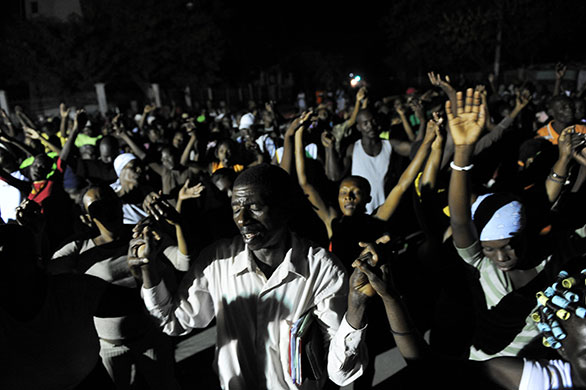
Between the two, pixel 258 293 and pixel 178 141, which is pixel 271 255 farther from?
pixel 178 141

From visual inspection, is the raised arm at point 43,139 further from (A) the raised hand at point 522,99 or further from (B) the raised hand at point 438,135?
(A) the raised hand at point 522,99

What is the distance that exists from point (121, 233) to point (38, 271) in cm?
94

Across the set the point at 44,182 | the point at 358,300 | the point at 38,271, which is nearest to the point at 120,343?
the point at 38,271

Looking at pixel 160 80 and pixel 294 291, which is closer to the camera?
pixel 294 291

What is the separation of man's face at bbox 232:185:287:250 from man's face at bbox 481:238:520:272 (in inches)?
47.5

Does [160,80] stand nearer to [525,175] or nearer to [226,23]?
[226,23]

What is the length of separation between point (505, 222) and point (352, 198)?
1131 mm

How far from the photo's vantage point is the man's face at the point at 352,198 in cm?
304

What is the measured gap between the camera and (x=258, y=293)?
6.28ft

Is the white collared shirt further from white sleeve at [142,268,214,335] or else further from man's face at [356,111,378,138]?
man's face at [356,111,378,138]

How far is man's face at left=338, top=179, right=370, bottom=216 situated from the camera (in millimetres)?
3043

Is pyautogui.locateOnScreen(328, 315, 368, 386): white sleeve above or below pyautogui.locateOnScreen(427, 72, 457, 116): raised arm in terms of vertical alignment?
below

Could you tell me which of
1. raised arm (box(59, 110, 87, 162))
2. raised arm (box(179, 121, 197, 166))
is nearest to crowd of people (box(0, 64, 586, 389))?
raised arm (box(59, 110, 87, 162))

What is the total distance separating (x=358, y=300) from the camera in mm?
1665
